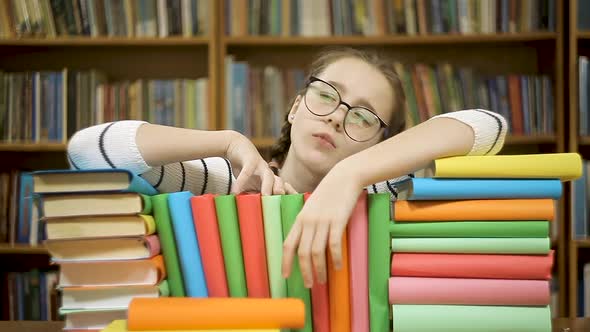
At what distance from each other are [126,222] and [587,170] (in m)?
1.96

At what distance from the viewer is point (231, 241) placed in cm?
64

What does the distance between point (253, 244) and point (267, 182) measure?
123 mm

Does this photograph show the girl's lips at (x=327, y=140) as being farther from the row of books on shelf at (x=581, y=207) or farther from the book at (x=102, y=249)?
the row of books on shelf at (x=581, y=207)

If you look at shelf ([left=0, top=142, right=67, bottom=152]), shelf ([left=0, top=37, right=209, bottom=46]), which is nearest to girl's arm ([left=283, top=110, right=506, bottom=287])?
shelf ([left=0, top=37, right=209, bottom=46])

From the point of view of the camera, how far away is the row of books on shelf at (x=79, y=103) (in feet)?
7.35

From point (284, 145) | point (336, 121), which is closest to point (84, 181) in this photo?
point (336, 121)

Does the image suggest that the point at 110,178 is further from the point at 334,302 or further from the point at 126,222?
the point at 334,302

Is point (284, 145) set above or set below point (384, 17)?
below

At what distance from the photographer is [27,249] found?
87.2 inches

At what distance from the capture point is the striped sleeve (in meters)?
0.81

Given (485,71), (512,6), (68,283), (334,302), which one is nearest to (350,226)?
(334,302)

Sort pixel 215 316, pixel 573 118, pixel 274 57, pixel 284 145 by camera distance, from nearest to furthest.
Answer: pixel 215 316, pixel 284 145, pixel 573 118, pixel 274 57

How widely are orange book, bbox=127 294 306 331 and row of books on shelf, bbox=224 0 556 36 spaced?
1.77 m

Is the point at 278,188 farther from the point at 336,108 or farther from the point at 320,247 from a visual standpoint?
the point at 336,108
